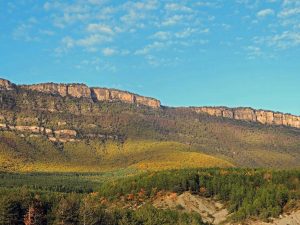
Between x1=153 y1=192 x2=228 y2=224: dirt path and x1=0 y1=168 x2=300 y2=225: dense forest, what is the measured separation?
2917mm

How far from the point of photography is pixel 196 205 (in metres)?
153

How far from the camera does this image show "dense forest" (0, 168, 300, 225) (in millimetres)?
119062

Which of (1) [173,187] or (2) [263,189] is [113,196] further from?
(2) [263,189]

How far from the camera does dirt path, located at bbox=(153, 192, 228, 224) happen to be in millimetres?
145500

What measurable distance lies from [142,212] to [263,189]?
39239 mm

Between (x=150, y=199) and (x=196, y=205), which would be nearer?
(x=196, y=205)

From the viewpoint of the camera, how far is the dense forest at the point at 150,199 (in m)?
119

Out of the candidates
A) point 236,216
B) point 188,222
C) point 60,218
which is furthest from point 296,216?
point 60,218

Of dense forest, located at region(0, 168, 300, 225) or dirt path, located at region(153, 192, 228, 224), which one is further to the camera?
dirt path, located at region(153, 192, 228, 224)

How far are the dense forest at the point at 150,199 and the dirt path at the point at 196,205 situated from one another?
2.92 meters

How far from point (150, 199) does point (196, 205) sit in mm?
19434

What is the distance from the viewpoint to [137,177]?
186 meters

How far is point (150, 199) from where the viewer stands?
166875 mm

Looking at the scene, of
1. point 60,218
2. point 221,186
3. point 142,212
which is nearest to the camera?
point 60,218
